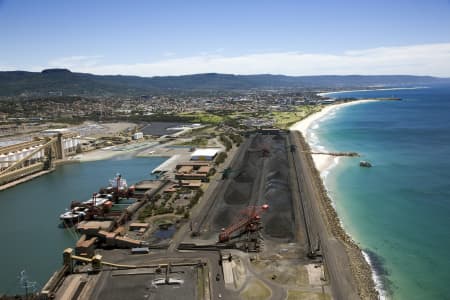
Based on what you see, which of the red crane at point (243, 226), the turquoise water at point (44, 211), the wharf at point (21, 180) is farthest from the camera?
the wharf at point (21, 180)

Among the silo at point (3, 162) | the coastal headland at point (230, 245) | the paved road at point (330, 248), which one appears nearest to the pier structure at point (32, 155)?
the silo at point (3, 162)

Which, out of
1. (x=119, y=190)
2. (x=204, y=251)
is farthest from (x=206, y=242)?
(x=119, y=190)

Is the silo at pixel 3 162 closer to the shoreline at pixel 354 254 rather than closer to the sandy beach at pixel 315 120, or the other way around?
the shoreline at pixel 354 254

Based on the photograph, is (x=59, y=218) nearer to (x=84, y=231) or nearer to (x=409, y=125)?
(x=84, y=231)

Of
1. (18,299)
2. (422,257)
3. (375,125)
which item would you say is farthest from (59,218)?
(375,125)

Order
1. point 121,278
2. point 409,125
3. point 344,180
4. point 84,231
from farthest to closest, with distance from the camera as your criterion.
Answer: point 409,125 < point 344,180 < point 84,231 < point 121,278

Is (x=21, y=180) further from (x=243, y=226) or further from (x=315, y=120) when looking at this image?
(x=315, y=120)
